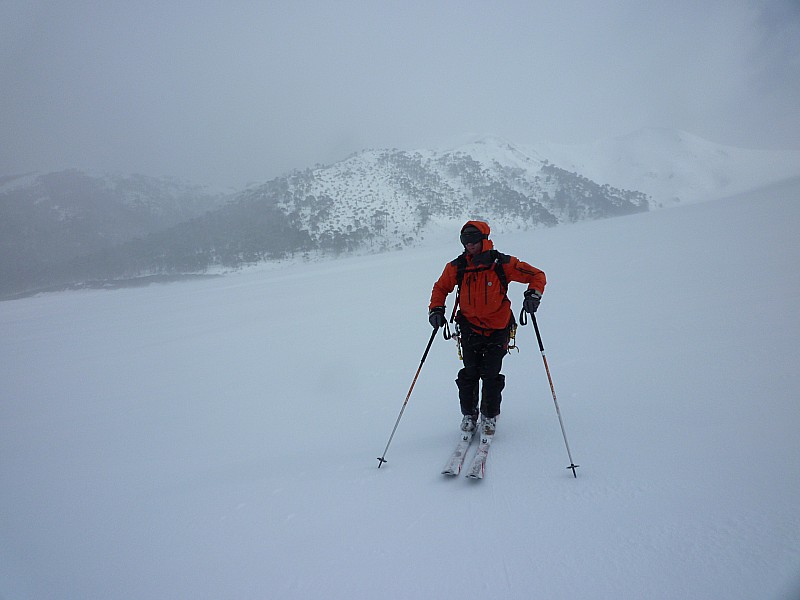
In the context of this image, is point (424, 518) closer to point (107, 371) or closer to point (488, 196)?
point (107, 371)

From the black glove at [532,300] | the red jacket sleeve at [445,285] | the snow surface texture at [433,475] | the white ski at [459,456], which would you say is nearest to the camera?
the snow surface texture at [433,475]

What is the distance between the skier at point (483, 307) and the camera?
4.25 m

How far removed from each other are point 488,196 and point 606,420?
208 meters

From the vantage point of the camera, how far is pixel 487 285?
14.1 ft

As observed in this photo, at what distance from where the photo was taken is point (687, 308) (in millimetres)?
8656

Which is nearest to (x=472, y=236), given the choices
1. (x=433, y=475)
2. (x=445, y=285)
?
(x=445, y=285)

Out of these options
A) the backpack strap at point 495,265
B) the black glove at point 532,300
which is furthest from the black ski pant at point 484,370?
the backpack strap at point 495,265

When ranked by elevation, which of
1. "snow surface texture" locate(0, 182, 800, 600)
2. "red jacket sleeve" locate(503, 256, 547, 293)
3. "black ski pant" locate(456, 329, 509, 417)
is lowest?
"snow surface texture" locate(0, 182, 800, 600)

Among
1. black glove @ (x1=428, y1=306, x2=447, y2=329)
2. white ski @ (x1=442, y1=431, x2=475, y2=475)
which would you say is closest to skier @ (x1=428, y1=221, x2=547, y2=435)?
black glove @ (x1=428, y1=306, x2=447, y2=329)

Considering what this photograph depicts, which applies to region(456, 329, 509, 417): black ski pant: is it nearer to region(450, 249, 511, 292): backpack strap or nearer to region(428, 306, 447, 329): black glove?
region(428, 306, 447, 329): black glove

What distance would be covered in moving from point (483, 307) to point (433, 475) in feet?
6.19

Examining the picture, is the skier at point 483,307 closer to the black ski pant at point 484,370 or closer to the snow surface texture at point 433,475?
the black ski pant at point 484,370

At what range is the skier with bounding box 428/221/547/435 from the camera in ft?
13.9

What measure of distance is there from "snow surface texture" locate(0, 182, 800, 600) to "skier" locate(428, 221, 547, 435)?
608mm
